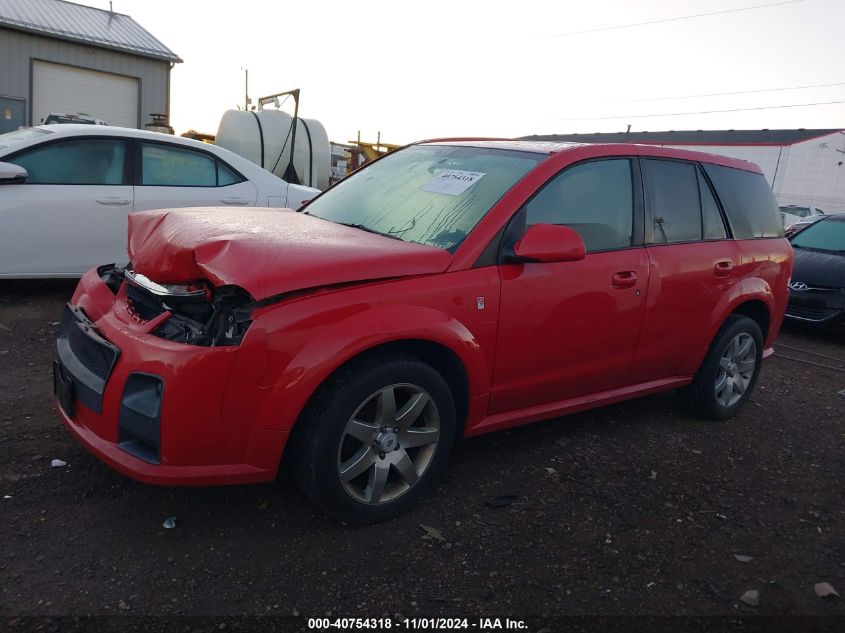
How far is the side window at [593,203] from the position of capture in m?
3.50

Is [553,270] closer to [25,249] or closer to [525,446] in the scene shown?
[525,446]

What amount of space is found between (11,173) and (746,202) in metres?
5.53

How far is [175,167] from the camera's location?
6578 mm

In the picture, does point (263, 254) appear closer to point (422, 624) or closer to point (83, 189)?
point (422, 624)

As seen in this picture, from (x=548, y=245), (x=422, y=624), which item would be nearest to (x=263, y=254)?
(x=548, y=245)

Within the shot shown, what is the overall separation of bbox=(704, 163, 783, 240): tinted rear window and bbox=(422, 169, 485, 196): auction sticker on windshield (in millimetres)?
1789

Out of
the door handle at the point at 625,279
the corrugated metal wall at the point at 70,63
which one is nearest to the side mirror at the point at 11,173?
the door handle at the point at 625,279

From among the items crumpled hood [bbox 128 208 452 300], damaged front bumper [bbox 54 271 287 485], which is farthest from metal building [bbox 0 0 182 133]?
damaged front bumper [bbox 54 271 287 485]

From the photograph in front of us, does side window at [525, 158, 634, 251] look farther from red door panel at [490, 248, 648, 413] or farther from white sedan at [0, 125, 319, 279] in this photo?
white sedan at [0, 125, 319, 279]

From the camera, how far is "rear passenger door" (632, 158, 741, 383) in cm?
398

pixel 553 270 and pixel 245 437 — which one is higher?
pixel 553 270

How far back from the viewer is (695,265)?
414 centimetres

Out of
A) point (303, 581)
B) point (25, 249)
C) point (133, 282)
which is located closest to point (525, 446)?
point (303, 581)

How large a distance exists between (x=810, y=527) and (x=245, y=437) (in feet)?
9.04
